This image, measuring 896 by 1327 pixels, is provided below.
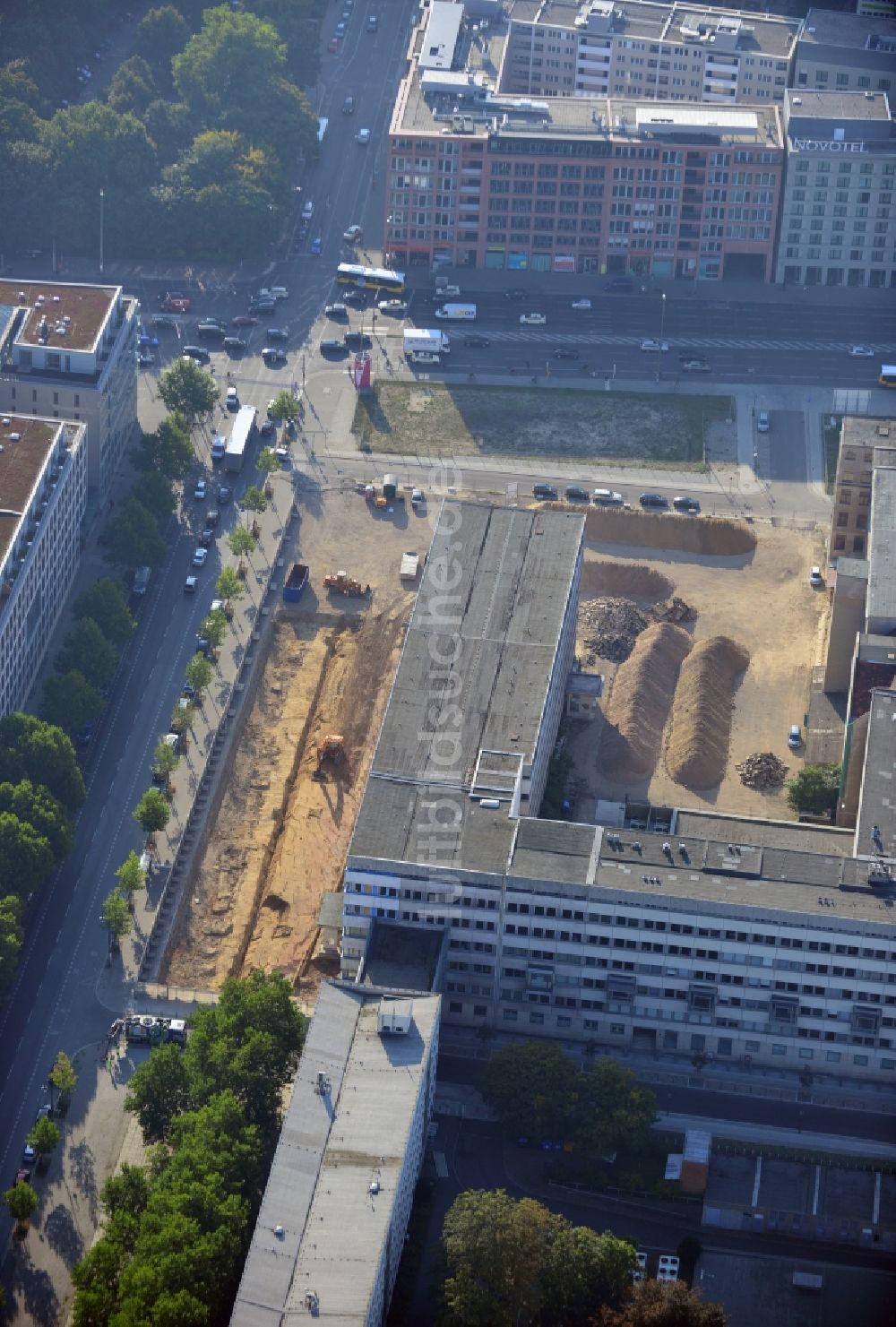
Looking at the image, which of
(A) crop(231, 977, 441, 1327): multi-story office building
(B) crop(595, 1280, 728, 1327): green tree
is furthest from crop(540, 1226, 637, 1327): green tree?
(A) crop(231, 977, 441, 1327): multi-story office building

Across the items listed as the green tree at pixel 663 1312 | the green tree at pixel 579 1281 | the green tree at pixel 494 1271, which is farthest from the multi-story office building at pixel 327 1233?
the green tree at pixel 663 1312

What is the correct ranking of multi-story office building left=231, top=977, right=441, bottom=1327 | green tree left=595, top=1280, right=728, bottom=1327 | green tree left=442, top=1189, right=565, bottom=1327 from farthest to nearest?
green tree left=442, top=1189, right=565, bottom=1327 → green tree left=595, top=1280, right=728, bottom=1327 → multi-story office building left=231, top=977, right=441, bottom=1327

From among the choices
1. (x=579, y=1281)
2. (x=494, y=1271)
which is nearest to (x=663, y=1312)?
(x=579, y=1281)

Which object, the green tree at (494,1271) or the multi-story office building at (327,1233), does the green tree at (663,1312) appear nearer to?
the green tree at (494,1271)

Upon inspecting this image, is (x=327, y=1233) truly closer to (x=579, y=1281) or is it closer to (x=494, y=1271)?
(x=494, y=1271)

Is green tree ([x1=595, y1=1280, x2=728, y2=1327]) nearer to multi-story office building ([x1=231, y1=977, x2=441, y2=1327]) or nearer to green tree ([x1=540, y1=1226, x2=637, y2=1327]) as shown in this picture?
green tree ([x1=540, y1=1226, x2=637, y2=1327])

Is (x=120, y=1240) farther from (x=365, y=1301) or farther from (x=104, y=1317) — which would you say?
(x=365, y=1301)

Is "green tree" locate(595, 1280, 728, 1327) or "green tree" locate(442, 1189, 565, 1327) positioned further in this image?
"green tree" locate(442, 1189, 565, 1327)
